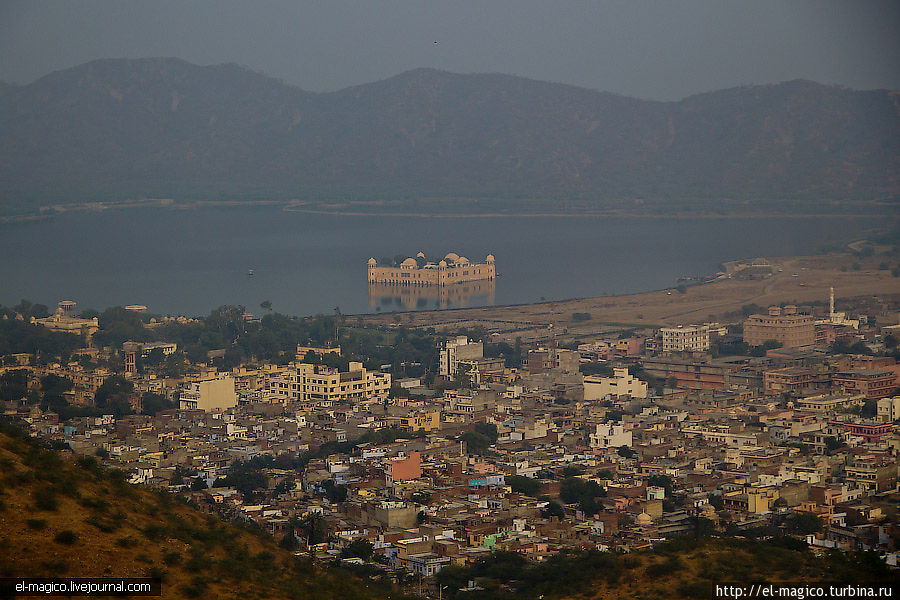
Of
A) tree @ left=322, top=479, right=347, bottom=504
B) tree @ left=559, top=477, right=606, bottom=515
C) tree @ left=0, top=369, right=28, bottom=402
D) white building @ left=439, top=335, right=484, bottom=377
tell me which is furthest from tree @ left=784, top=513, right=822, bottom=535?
tree @ left=0, top=369, right=28, bottom=402

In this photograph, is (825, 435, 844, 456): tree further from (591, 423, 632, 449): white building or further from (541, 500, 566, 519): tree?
→ (541, 500, 566, 519): tree

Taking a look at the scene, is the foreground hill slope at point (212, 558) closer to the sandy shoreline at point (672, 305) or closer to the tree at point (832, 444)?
the tree at point (832, 444)

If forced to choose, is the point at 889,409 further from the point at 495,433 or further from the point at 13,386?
the point at 13,386

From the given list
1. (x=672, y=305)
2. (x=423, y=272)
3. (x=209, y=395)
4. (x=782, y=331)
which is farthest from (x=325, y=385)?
(x=423, y=272)

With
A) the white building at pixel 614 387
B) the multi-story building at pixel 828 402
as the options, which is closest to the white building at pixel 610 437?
the multi-story building at pixel 828 402

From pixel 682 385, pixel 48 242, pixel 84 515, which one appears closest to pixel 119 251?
pixel 48 242

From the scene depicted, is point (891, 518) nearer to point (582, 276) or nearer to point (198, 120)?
point (582, 276)
